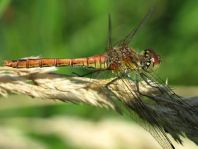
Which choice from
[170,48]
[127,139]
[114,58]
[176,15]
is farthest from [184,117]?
[176,15]

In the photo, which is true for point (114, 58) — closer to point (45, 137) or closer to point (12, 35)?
point (45, 137)

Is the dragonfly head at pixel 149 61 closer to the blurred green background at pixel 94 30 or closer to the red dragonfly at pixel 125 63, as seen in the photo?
the red dragonfly at pixel 125 63

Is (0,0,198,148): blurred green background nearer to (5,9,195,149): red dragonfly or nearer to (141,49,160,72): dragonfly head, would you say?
(5,9,195,149): red dragonfly

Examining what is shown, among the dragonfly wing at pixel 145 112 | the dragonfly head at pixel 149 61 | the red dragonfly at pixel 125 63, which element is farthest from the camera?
the dragonfly head at pixel 149 61

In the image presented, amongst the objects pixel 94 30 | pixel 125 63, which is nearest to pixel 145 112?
pixel 125 63

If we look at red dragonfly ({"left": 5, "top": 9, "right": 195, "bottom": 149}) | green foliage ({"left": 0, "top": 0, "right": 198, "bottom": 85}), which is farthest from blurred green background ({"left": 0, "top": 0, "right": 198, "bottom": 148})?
red dragonfly ({"left": 5, "top": 9, "right": 195, "bottom": 149})

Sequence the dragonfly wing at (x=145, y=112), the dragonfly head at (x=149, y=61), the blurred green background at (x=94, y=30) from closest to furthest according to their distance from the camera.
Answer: the dragonfly wing at (x=145, y=112)
the dragonfly head at (x=149, y=61)
the blurred green background at (x=94, y=30)

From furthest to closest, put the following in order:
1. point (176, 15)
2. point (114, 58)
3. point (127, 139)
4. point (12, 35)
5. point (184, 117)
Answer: point (176, 15)
point (12, 35)
point (114, 58)
point (127, 139)
point (184, 117)

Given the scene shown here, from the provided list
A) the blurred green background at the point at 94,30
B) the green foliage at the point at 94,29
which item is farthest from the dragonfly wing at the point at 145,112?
the green foliage at the point at 94,29
